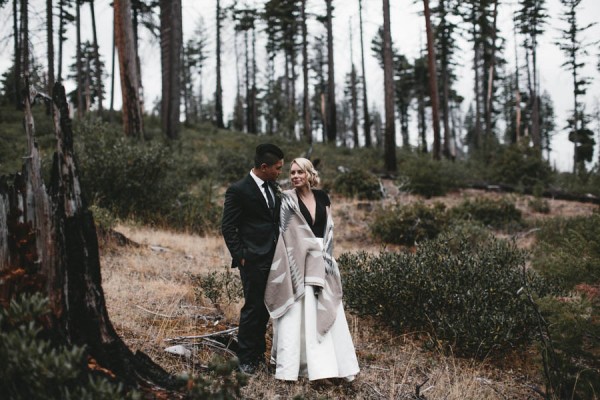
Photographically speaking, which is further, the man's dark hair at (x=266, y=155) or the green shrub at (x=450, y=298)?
the green shrub at (x=450, y=298)

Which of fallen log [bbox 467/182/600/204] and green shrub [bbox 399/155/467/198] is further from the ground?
green shrub [bbox 399/155/467/198]

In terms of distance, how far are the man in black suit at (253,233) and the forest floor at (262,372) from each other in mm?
398

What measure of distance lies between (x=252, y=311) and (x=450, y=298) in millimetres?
2374

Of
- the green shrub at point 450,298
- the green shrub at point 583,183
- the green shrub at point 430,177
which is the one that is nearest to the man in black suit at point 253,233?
the green shrub at point 450,298

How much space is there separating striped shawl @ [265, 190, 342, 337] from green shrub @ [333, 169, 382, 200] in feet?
33.2

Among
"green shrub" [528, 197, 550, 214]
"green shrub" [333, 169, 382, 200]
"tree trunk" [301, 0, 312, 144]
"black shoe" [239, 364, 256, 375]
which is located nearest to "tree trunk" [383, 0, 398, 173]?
"green shrub" [333, 169, 382, 200]

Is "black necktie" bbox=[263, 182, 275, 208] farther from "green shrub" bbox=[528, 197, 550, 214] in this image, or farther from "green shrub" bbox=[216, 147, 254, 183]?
"green shrub" bbox=[528, 197, 550, 214]

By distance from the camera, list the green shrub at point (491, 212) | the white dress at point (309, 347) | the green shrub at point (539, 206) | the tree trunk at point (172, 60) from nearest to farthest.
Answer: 1. the white dress at point (309, 347)
2. the green shrub at point (491, 212)
3. the green shrub at point (539, 206)
4. the tree trunk at point (172, 60)

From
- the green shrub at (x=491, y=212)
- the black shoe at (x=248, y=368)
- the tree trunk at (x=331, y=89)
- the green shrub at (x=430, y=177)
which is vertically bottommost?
the black shoe at (x=248, y=368)

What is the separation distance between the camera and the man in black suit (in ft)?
12.3

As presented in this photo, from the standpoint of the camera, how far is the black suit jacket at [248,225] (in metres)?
3.73

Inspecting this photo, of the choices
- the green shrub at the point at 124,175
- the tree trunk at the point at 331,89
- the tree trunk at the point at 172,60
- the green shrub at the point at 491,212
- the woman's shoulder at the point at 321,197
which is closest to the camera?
the woman's shoulder at the point at 321,197

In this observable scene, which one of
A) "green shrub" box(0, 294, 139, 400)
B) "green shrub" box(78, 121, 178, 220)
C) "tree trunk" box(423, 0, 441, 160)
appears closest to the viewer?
"green shrub" box(0, 294, 139, 400)

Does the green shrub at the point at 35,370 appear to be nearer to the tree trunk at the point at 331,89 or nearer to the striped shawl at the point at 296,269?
the striped shawl at the point at 296,269
